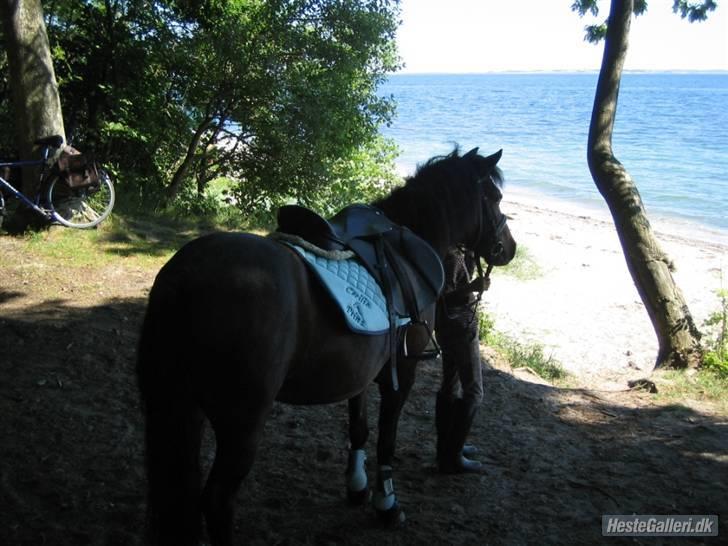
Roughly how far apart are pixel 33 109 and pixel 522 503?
657 cm

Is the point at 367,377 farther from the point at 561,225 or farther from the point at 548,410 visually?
the point at 561,225

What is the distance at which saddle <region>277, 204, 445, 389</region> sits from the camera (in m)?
2.87

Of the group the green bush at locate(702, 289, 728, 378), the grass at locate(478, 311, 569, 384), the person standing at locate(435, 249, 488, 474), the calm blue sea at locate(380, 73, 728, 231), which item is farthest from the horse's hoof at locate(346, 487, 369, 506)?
the calm blue sea at locate(380, 73, 728, 231)

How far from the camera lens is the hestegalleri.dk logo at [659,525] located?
3359mm

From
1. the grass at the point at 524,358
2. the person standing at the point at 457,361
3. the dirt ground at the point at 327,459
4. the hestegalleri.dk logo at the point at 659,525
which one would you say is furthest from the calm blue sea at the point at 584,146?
the hestegalleri.dk logo at the point at 659,525

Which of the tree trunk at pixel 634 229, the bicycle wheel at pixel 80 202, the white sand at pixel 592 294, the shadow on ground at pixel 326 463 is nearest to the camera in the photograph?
the shadow on ground at pixel 326 463

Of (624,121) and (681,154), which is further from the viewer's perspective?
(624,121)

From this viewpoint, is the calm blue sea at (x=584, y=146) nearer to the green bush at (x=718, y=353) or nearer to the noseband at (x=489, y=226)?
the green bush at (x=718, y=353)

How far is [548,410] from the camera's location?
5438 millimetres

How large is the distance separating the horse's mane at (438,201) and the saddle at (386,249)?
0.17 m

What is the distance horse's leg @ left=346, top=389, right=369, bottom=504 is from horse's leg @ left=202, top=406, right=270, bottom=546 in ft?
3.56

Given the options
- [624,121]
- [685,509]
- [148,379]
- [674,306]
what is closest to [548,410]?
[685,509]

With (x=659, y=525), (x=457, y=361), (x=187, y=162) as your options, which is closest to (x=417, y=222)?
(x=457, y=361)

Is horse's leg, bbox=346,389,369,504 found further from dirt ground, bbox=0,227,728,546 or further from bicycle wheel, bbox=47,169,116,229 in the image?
bicycle wheel, bbox=47,169,116,229
